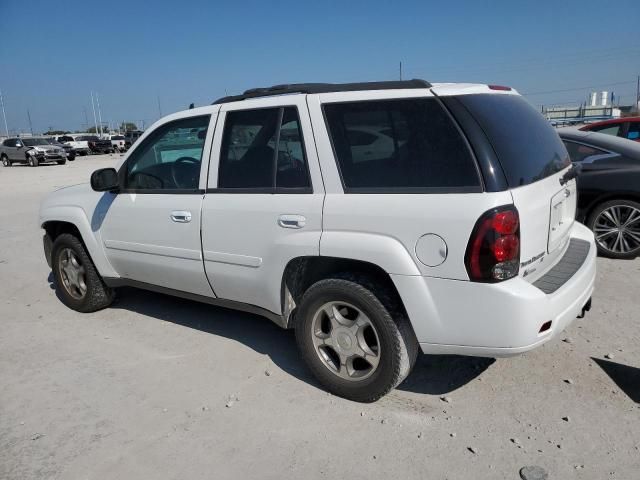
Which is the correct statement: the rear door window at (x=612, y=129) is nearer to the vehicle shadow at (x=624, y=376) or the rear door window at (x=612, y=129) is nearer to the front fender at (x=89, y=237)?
the vehicle shadow at (x=624, y=376)

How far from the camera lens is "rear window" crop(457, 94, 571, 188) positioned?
2764mm

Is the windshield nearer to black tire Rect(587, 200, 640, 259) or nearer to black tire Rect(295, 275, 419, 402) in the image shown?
black tire Rect(587, 200, 640, 259)

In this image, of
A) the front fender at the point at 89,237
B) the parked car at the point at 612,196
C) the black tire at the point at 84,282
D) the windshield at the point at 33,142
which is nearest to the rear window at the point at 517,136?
the parked car at the point at 612,196

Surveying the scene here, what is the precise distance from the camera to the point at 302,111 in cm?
332

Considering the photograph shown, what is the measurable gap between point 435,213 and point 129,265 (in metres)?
2.81

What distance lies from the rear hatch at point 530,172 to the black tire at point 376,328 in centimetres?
73

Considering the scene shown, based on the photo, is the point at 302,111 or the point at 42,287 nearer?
the point at 302,111

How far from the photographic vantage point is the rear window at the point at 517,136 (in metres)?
2.76

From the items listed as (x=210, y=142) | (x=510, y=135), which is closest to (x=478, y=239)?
(x=510, y=135)

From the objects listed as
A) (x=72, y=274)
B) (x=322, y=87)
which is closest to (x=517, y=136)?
(x=322, y=87)

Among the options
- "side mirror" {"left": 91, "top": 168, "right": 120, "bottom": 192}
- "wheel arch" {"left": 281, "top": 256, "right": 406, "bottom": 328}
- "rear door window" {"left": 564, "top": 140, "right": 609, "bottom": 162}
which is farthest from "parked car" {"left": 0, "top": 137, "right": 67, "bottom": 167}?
"wheel arch" {"left": 281, "top": 256, "right": 406, "bottom": 328}

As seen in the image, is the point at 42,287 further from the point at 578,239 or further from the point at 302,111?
the point at 578,239

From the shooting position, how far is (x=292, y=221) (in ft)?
10.7

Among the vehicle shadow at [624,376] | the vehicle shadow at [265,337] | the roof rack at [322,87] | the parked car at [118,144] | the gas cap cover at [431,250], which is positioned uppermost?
the roof rack at [322,87]
